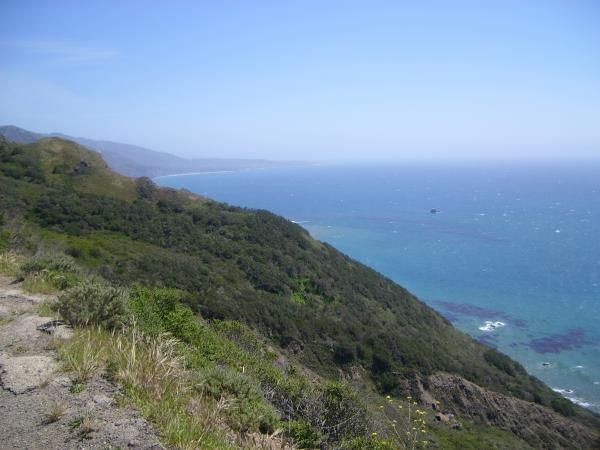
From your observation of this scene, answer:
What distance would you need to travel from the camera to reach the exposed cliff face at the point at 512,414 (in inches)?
973

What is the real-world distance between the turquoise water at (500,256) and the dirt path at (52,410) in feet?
132

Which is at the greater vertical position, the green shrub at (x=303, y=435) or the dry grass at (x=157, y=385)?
the dry grass at (x=157, y=385)

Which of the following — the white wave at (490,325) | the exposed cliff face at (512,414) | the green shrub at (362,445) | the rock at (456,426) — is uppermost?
the green shrub at (362,445)

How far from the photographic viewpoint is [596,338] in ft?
152

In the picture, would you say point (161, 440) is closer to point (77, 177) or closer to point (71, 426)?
point (71, 426)

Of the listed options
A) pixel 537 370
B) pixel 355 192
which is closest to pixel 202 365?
pixel 537 370

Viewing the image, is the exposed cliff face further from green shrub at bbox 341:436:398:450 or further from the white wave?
the white wave

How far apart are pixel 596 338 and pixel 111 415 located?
56426mm

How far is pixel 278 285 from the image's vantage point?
37.4m

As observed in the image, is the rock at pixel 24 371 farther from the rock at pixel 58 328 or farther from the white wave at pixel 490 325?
the white wave at pixel 490 325

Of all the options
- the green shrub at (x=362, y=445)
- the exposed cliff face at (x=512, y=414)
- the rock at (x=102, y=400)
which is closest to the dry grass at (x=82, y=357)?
the rock at (x=102, y=400)

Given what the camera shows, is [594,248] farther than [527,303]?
Yes

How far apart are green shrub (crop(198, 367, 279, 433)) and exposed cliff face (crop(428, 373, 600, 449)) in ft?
78.6

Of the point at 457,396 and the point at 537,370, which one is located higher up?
the point at 457,396
